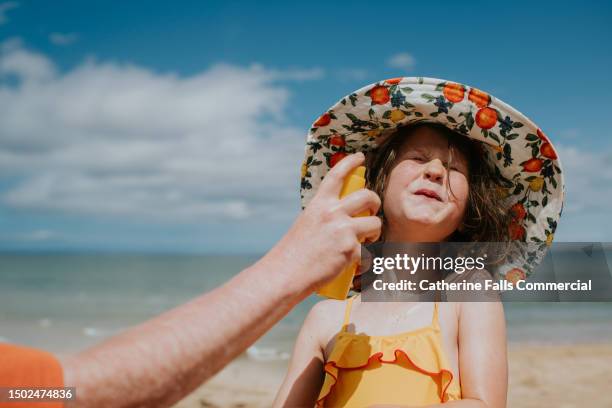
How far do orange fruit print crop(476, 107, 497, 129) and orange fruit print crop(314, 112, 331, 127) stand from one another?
0.63 meters

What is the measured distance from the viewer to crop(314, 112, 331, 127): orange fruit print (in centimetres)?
242

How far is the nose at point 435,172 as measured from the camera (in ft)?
7.54

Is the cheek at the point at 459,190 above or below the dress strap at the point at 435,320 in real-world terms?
above

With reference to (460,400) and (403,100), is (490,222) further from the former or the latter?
(460,400)

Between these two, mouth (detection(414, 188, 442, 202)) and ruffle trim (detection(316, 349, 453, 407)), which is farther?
mouth (detection(414, 188, 442, 202))

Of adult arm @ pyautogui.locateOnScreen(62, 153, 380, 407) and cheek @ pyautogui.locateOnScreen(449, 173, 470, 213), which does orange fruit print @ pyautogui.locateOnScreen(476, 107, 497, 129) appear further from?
adult arm @ pyautogui.locateOnScreen(62, 153, 380, 407)

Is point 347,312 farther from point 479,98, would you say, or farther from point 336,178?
point 336,178

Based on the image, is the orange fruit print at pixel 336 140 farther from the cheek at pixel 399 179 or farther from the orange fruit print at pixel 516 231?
the orange fruit print at pixel 516 231

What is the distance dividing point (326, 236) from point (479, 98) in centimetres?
123

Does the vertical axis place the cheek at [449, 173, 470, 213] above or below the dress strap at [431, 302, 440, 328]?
above

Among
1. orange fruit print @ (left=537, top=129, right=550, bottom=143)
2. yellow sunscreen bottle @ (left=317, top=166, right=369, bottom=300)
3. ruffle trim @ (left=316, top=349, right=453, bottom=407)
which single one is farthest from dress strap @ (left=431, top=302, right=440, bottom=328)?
orange fruit print @ (left=537, top=129, right=550, bottom=143)

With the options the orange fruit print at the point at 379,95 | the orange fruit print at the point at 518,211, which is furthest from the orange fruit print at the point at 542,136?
the orange fruit print at the point at 379,95

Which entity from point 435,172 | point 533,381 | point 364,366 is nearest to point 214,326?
point 364,366

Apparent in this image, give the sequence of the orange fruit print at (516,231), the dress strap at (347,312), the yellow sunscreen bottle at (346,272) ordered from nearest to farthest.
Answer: the yellow sunscreen bottle at (346,272) < the dress strap at (347,312) < the orange fruit print at (516,231)
